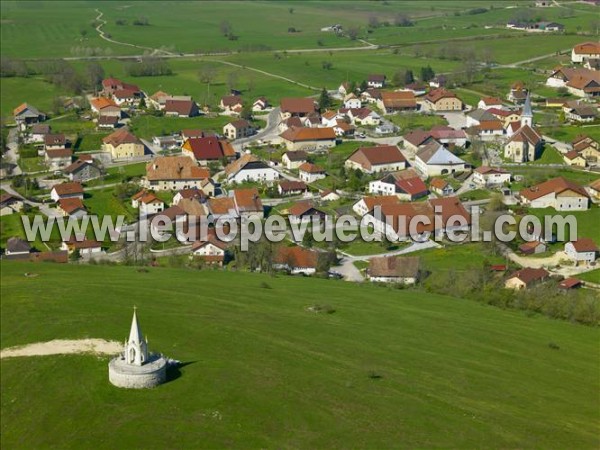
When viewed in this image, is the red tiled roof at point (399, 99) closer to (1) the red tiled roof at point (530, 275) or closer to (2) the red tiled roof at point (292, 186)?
(2) the red tiled roof at point (292, 186)

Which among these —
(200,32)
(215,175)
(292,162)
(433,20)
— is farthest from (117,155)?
(433,20)

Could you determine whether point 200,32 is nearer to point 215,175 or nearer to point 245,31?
point 245,31

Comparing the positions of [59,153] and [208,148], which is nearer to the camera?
[59,153]

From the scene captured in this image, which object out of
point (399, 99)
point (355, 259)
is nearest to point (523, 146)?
point (399, 99)

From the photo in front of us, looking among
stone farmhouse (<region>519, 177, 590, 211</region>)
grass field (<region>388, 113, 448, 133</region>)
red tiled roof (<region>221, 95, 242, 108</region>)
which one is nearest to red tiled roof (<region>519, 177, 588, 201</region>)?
stone farmhouse (<region>519, 177, 590, 211</region>)

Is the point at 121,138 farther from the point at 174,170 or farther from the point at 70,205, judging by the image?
the point at 70,205

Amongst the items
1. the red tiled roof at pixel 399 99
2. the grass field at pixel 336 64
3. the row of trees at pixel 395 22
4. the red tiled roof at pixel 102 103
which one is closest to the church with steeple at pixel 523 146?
the red tiled roof at pixel 399 99

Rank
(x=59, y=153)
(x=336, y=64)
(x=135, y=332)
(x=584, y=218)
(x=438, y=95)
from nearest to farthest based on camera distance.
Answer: (x=135, y=332)
(x=584, y=218)
(x=59, y=153)
(x=438, y=95)
(x=336, y=64)
